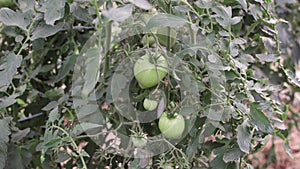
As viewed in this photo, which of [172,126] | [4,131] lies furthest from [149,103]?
[4,131]

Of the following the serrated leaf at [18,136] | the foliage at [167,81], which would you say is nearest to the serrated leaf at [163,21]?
the foliage at [167,81]


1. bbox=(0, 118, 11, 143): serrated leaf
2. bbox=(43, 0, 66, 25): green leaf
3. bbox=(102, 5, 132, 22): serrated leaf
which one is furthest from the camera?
bbox=(0, 118, 11, 143): serrated leaf

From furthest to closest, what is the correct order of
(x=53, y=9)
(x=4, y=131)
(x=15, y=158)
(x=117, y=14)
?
1. (x=15, y=158)
2. (x=4, y=131)
3. (x=53, y=9)
4. (x=117, y=14)

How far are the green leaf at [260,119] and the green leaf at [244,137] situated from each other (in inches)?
0.7

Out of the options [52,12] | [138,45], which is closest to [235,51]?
[138,45]

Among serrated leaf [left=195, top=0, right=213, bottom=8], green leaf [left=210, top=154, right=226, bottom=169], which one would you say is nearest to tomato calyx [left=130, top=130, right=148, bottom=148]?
green leaf [left=210, top=154, right=226, bottom=169]

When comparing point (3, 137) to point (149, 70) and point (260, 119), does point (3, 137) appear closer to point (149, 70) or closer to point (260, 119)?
point (149, 70)

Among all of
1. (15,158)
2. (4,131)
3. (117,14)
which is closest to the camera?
(117,14)

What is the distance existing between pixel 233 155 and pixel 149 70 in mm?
207

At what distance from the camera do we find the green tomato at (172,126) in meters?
0.78

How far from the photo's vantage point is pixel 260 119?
766mm

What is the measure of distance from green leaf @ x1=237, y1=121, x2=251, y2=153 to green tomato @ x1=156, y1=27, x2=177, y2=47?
0.20 m

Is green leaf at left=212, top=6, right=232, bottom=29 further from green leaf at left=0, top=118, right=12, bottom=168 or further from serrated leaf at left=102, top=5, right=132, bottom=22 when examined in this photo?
green leaf at left=0, top=118, right=12, bottom=168

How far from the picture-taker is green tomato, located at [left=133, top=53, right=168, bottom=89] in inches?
29.6
